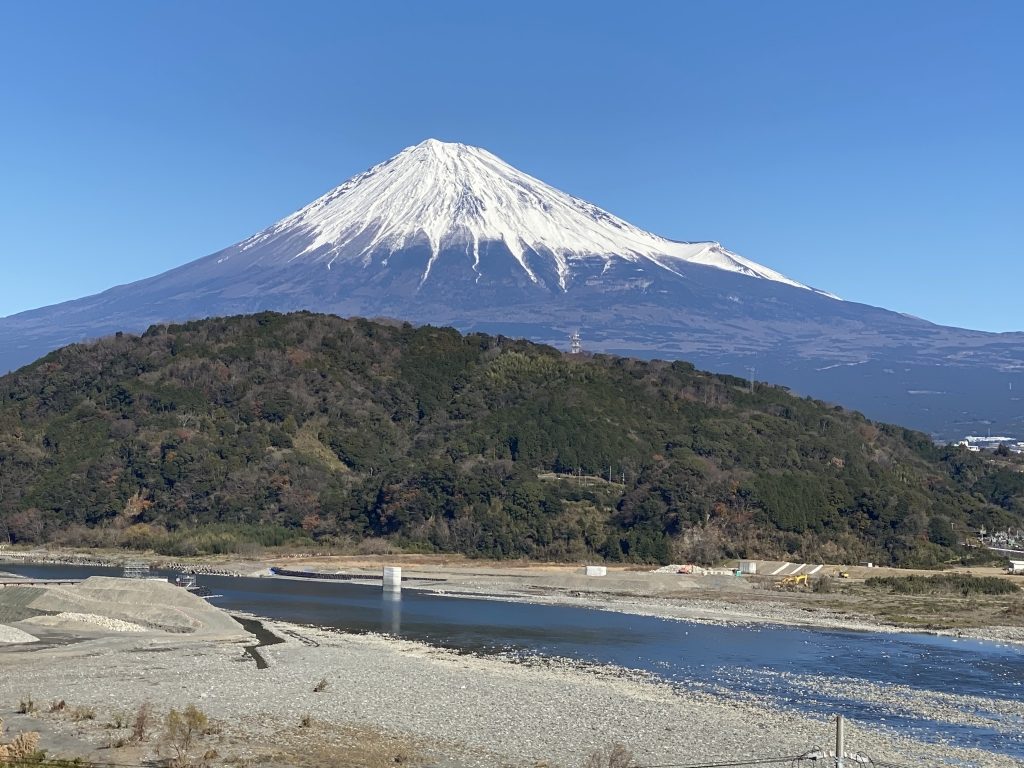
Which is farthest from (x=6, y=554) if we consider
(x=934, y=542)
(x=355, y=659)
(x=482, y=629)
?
(x=934, y=542)

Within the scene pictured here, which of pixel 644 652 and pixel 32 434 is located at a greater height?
pixel 32 434

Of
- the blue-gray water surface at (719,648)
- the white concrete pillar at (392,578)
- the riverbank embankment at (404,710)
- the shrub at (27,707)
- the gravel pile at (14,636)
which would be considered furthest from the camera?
the white concrete pillar at (392,578)

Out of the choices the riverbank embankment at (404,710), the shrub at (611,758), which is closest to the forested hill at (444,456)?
the riverbank embankment at (404,710)

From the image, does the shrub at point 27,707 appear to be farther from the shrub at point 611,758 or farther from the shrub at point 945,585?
the shrub at point 945,585

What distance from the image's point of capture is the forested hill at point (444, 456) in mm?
86500

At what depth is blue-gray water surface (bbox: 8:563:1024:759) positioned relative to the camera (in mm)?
34844

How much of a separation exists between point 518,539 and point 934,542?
26946 mm

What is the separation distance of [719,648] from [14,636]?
2288 cm

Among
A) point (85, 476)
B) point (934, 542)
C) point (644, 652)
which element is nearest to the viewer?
point (644, 652)

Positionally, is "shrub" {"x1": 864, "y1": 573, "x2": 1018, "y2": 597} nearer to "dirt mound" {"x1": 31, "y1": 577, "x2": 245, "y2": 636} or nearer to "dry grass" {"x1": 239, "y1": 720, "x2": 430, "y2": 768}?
"dirt mound" {"x1": 31, "y1": 577, "x2": 245, "y2": 636}

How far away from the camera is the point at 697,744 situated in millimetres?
27641

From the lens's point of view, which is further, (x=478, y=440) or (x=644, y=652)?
(x=478, y=440)

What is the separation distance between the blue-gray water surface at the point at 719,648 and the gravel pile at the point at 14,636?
1152 cm

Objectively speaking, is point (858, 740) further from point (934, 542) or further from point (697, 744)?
point (934, 542)
